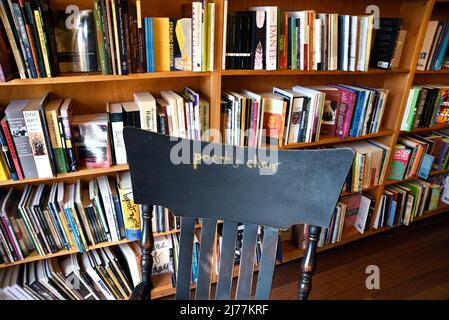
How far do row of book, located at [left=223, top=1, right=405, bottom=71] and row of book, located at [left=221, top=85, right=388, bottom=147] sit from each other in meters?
0.15

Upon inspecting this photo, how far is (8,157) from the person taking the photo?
1117mm

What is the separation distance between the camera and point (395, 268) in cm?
185

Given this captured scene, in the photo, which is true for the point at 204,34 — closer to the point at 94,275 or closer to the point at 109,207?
the point at 109,207

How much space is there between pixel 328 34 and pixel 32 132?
4.34 feet

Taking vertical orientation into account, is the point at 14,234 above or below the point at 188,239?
below

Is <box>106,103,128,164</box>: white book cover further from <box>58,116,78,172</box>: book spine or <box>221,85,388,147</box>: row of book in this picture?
<box>221,85,388,147</box>: row of book

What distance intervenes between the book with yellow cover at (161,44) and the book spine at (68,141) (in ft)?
1.33

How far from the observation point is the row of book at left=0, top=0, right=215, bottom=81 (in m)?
0.97

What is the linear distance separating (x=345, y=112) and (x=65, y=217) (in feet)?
4.85

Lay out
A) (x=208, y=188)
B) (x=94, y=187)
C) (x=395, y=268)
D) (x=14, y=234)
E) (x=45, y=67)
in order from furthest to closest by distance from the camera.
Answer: (x=395, y=268) → (x=94, y=187) → (x=14, y=234) → (x=45, y=67) → (x=208, y=188)

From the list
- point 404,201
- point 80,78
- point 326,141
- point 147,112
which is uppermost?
point 80,78

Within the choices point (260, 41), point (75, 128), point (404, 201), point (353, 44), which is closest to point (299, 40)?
point (260, 41)

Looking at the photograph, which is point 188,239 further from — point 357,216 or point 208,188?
point 357,216

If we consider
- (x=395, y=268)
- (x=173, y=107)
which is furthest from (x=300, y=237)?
(x=173, y=107)
